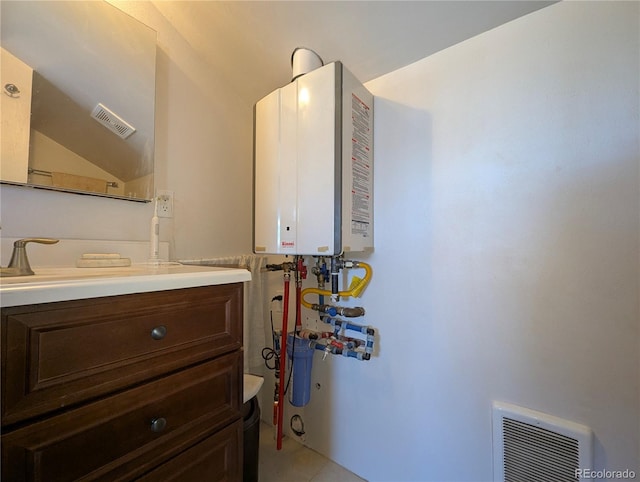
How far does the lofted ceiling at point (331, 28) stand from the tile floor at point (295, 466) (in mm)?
1873

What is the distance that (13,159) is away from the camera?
0.82m

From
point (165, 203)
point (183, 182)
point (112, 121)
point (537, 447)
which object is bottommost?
point (537, 447)

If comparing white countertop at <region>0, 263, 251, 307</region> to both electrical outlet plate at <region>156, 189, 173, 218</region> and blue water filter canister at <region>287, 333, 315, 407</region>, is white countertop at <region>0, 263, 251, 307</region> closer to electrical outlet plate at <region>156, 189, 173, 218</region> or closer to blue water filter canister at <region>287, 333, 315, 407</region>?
electrical outlet plate at <region>156, 189, 173, 218</region>

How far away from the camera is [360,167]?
1112 mm

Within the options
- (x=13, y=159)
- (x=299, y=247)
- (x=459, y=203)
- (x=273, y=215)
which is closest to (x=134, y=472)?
(x=299, y=247)

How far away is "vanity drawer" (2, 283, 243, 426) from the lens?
0.44 meters

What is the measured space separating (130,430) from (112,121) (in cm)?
107

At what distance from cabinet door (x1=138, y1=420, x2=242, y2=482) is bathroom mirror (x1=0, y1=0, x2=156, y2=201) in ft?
3.00

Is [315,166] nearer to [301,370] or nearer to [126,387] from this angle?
[126,387]

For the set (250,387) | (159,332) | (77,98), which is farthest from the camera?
(250,387)

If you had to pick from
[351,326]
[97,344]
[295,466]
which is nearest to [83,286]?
[97,344]

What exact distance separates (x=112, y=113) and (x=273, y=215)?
733 mm

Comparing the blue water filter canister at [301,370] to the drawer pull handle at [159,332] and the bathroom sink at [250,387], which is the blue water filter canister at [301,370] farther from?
the drawer pull handle at [159,332]

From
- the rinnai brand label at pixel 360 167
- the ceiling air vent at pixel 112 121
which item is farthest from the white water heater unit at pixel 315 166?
the ceiling air vent at pixel 112 121
